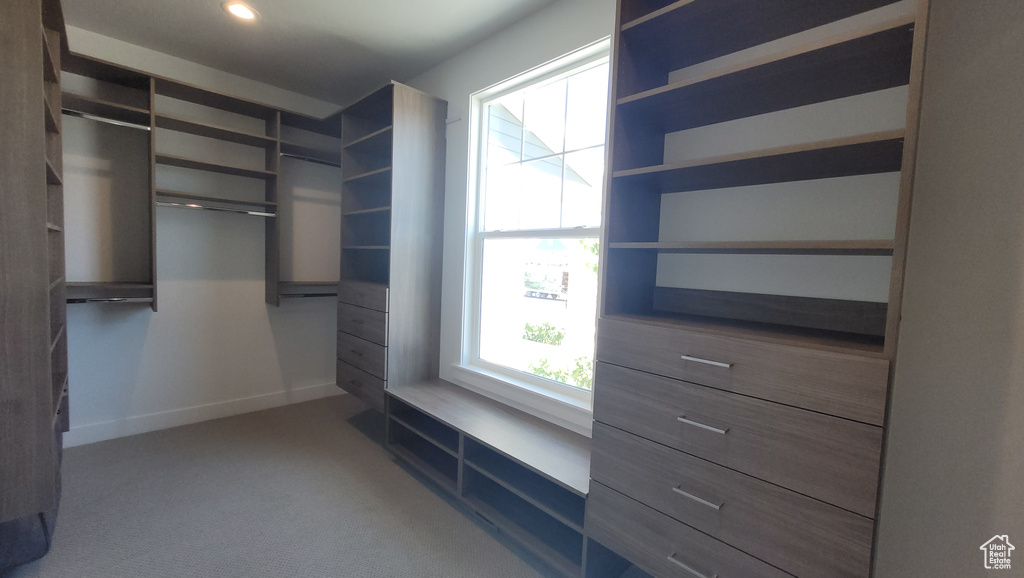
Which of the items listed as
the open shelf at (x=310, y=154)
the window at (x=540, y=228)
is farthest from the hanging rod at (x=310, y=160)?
the window at (x=540, y=228)

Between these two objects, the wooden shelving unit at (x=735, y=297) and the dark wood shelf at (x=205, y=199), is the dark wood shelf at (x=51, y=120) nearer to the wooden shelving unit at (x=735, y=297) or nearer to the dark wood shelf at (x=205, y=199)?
the dark wood shelf at (x=205, y=199)

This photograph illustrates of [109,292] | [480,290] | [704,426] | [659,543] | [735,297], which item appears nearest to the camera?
[704,426]

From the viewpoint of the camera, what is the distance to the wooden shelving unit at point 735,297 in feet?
3.49

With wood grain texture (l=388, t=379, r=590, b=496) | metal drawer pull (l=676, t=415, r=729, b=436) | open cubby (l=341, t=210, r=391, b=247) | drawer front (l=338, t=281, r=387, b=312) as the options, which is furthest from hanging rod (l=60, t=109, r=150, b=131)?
metal drawer pull (l=676, t=415, r=729, b=436)

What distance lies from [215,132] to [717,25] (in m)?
3.25

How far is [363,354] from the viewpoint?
293cm

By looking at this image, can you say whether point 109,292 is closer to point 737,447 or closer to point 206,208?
point 206,208

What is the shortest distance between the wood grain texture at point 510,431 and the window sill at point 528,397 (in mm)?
38

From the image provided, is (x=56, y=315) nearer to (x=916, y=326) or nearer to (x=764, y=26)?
(x=764, y=26)

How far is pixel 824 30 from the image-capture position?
1424mm

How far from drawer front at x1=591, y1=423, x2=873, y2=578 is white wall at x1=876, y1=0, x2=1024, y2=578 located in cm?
47

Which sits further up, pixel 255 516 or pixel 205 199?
pixel 205 199

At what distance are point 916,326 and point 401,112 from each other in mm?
2725

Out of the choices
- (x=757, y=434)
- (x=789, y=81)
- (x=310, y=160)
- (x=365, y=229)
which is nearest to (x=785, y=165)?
(x=789, y=81)
